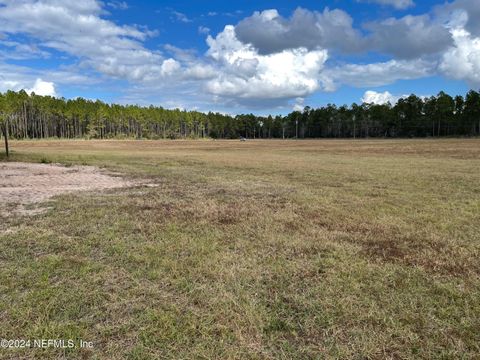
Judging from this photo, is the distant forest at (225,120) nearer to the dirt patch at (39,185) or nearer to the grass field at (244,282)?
the dirt patch at (39,185)

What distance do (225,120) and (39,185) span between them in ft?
497

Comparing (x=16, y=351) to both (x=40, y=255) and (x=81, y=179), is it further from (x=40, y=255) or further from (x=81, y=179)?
(x=81, y=179)

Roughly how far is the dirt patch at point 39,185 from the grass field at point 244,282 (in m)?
1.42

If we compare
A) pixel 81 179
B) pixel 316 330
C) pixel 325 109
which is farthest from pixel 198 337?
pixel 325 109

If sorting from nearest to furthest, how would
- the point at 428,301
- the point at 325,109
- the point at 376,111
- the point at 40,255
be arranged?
the point at 428,301, the point at 40,255, the point at 376,111, the point at 325,109

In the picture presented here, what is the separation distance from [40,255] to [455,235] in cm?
806

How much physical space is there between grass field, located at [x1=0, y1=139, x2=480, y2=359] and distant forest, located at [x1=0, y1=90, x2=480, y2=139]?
282 feet

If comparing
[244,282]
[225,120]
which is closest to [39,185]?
[244,282]

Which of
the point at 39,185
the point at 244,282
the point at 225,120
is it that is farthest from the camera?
the point at 225,120

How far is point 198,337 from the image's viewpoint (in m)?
3.66

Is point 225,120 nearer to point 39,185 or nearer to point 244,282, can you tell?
point 39,185

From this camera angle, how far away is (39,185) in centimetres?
1391

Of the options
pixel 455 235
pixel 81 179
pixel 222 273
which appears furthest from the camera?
pixel 81 179

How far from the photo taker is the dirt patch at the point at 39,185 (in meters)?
10.1
